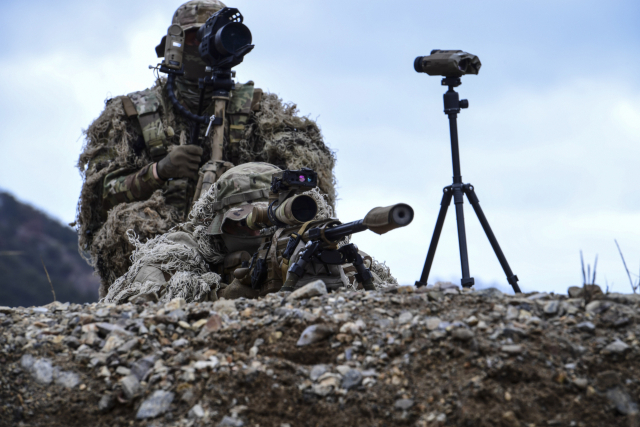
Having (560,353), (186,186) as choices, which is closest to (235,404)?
(560,353)

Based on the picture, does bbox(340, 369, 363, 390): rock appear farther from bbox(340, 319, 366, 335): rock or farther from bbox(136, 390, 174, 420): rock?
bbox(136, 390, 174, 420): rock

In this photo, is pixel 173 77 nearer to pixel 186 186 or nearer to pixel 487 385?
pixel 186 186

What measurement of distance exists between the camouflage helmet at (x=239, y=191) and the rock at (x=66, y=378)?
203 centimetres

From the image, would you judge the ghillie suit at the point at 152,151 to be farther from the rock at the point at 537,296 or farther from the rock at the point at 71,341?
the rock at the point at 537,296

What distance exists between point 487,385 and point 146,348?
1246 mm

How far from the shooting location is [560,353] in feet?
6.87

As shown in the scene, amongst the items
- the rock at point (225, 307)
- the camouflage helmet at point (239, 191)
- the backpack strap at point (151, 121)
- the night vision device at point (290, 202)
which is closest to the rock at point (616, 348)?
the rock at point (225, 307)

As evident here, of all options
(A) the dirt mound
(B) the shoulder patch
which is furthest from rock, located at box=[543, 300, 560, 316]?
(B) the shoulder patch

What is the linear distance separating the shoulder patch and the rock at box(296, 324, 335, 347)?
433cm

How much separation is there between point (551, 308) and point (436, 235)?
142 centimetres

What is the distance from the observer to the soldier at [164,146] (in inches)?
234

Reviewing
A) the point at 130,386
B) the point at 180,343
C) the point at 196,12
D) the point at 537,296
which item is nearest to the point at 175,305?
the point at 180,343

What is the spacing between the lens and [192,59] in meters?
6.37

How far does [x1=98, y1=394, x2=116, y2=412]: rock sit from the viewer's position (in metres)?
2.20
